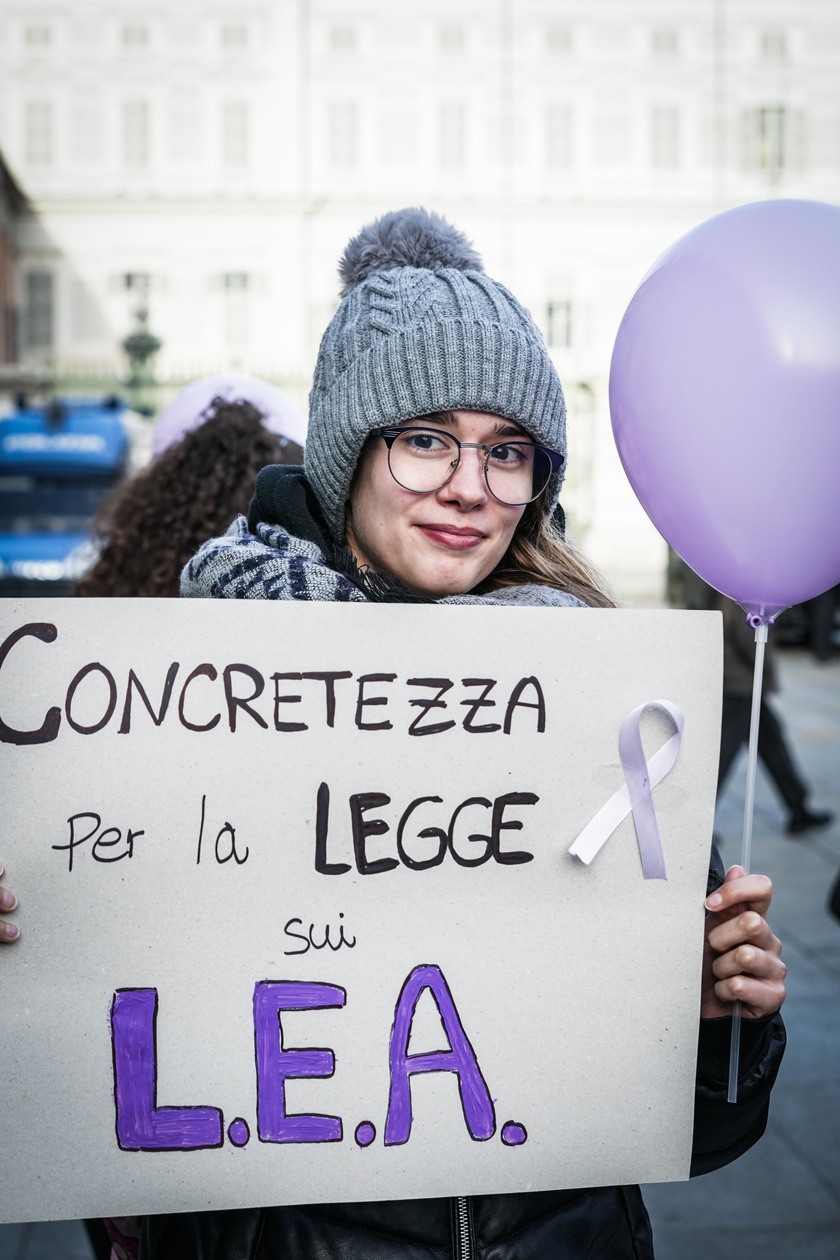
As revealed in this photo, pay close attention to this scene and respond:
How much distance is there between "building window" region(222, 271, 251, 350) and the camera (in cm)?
3500

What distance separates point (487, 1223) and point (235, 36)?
39.2 m

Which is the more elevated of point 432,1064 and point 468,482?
point 468,482

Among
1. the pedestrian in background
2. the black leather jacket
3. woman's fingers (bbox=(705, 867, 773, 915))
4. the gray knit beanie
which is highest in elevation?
the gray knit beanie

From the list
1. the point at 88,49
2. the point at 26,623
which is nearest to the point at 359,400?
the point at 26,623

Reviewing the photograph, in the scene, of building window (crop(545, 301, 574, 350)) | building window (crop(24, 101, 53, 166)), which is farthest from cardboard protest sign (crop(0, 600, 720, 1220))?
building window (crop(24, 101, 53, 166))

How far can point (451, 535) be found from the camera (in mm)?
1397

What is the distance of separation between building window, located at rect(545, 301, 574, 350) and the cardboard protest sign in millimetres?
33453

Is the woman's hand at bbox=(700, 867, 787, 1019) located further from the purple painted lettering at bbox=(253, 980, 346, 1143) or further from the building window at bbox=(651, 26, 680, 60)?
the building window at bbox=(651, 26, 680, 60)

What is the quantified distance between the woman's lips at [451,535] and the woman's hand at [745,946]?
0.47 meters

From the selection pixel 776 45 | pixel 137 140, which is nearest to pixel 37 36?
pixel 137 140

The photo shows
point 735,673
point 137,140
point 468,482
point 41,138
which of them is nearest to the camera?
point 468,482

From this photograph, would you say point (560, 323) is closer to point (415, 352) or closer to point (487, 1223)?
point (415, 352)

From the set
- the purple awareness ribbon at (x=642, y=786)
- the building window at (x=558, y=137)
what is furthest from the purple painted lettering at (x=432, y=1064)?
the building window at (x=558, y=137)

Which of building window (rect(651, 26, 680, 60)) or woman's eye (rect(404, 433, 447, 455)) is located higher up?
building window (rect(651, 26, 680, 60))
